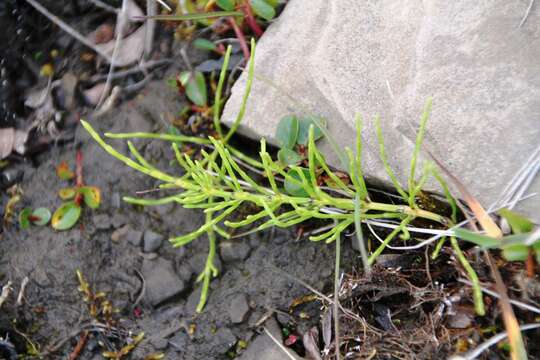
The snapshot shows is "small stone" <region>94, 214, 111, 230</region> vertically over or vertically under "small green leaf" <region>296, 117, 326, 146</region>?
under

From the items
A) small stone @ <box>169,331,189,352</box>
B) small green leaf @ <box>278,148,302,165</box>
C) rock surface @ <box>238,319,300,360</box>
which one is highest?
small green leaf @ <box>278,148,302,165</box>

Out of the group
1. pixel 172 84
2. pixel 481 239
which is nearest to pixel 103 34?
pixel 172 84

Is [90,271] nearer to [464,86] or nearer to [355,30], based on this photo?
[355,30]

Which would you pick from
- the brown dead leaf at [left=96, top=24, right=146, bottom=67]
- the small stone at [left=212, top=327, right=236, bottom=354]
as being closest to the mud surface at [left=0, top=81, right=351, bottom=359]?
the small stone at [left=212, top=327, right=236, bottom=354]

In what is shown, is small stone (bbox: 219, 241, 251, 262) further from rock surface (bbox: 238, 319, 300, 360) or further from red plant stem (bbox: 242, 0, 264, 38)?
red plant stem (bbox: 242, 0, 264, 38)

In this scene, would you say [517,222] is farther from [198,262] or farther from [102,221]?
[102,221]

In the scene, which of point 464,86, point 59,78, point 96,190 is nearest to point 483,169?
point 464,86

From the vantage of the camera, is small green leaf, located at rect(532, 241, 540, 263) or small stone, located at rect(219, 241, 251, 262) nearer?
small green leaf, located at rect(532, 241, 540, 263)
